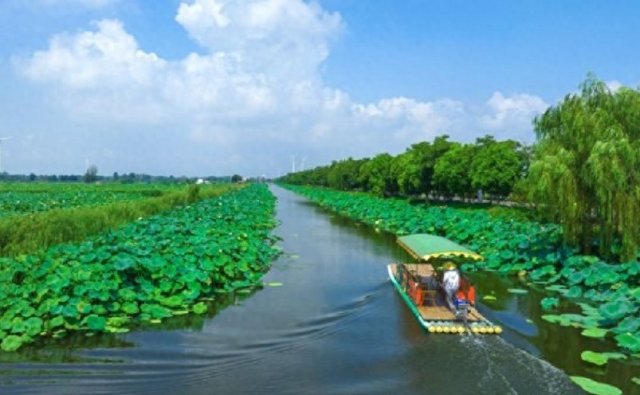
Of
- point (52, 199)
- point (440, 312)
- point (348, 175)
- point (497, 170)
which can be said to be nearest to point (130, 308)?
point (440, 312)

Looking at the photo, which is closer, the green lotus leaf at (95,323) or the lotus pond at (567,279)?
the lotus pond at (567,279)

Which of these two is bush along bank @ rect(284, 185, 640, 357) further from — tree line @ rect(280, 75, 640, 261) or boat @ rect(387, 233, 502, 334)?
boat @ rect(387, 233, 502, 334)

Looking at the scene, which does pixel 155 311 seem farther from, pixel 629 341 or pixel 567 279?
pixel 567 279

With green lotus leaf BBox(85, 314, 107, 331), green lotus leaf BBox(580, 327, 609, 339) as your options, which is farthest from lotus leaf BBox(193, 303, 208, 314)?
green lotus leaf BBox(580, 327, 609, 339)

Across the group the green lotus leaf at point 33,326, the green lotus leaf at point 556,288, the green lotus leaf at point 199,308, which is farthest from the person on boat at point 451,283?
the green lotus leaf at point 33,326

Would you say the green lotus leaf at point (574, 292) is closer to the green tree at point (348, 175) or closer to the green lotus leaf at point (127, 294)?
the green lotus leaf at point (127, 294)

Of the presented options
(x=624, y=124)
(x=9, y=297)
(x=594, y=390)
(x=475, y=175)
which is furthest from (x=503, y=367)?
(x=475, y=175)
